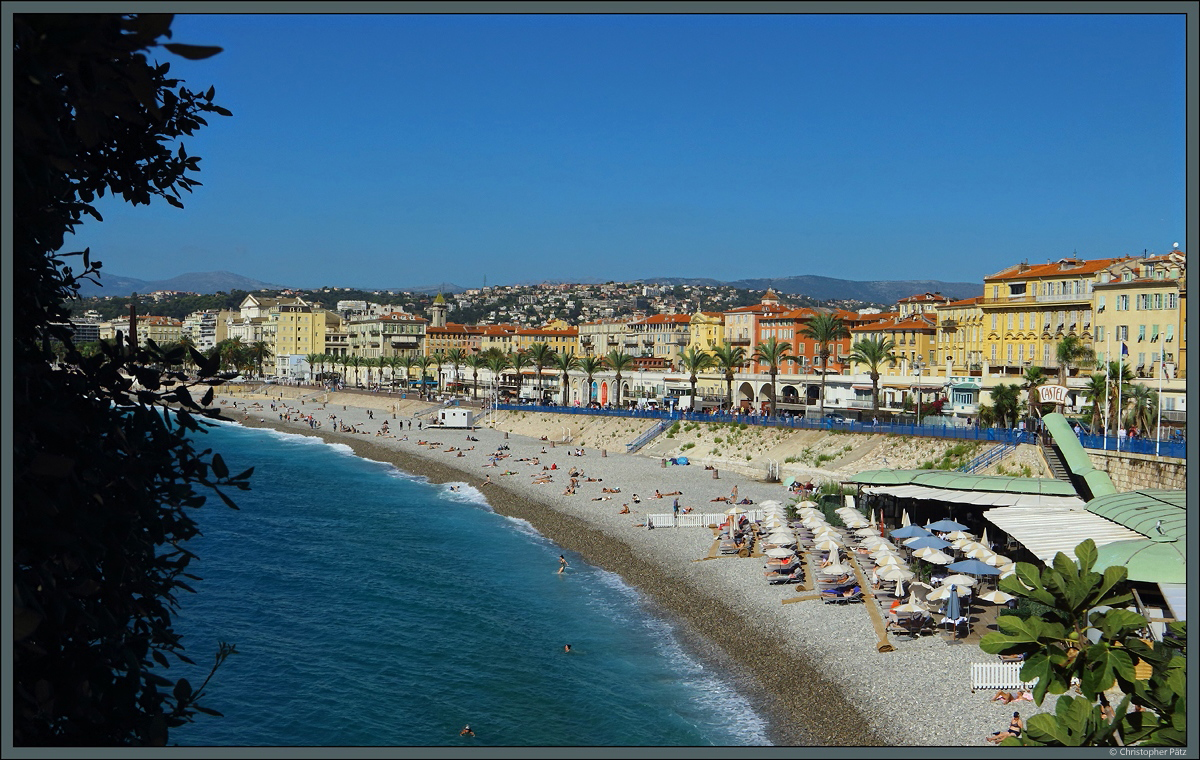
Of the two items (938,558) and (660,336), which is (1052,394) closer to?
(938,558)

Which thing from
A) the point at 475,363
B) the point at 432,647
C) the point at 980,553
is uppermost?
the point at 475,363

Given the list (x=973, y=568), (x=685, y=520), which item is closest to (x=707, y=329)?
(x=685, y=520)

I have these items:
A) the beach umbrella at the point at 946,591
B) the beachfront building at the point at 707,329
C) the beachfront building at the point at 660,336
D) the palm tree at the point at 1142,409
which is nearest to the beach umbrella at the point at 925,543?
the beach umbrella at the point at 946,591

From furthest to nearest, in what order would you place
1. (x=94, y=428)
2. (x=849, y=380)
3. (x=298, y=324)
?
(x=298, y=324), (x=849, y=380), (x=94, y=428)

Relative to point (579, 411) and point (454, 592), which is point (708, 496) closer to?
point (454, 592)

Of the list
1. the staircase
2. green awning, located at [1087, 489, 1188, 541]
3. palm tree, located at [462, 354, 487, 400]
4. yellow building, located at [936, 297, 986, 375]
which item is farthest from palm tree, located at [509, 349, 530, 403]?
green awning, located at [1087, 489, 1188, 541]

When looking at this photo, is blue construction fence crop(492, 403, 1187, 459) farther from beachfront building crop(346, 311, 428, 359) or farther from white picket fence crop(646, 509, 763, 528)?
beachfront building crop(346, 311, 428, 359)

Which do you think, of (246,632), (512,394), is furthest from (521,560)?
(512,394)
